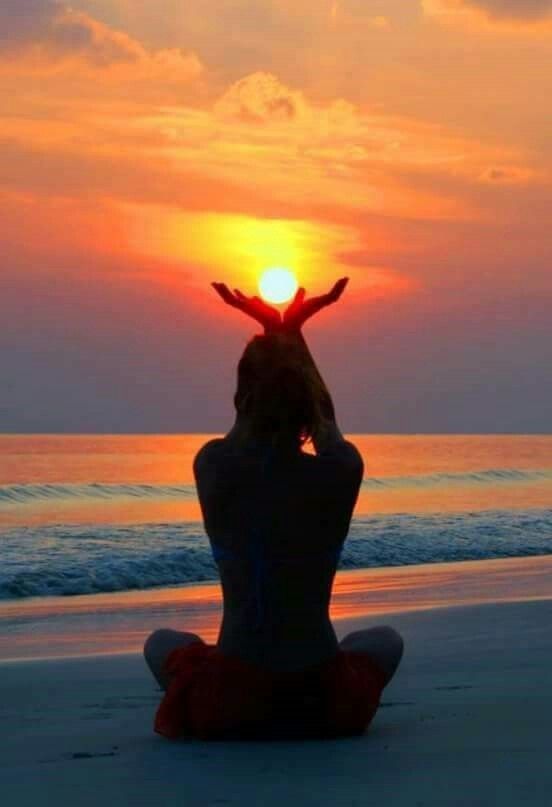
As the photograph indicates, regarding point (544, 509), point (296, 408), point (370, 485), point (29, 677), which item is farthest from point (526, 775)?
point (370, 485)

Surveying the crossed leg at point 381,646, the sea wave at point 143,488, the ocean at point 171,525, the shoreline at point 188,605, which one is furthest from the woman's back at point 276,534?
the sea wave at point 143,488

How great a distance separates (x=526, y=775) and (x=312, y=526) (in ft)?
3.64

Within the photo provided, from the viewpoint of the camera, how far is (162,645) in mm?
5105

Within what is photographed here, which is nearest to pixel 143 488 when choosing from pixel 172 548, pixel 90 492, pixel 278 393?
pixel 90 492

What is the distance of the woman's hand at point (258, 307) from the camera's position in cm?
466

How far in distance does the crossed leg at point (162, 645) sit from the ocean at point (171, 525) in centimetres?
822

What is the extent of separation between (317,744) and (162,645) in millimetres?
767

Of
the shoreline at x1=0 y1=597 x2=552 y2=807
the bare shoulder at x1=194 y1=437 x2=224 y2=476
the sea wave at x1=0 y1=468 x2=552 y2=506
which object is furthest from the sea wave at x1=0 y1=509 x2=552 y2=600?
the sea wave at x1=0 y1=468 x2=552 y2=506

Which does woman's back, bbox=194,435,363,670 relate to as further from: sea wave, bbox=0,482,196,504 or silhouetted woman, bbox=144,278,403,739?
sea wave, bbox=0,482,196,504

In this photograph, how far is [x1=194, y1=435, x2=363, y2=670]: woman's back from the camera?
455 centimetres

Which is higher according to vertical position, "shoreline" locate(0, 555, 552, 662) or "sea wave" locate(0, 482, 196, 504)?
"sea wave" locate(0, 482, 196, 504)

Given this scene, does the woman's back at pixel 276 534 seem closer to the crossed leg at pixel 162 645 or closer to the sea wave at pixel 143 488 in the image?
the crossed leg at pixel 162 645

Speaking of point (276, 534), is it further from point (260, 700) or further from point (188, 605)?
point (188, 605)

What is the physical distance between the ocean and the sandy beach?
6350mm
